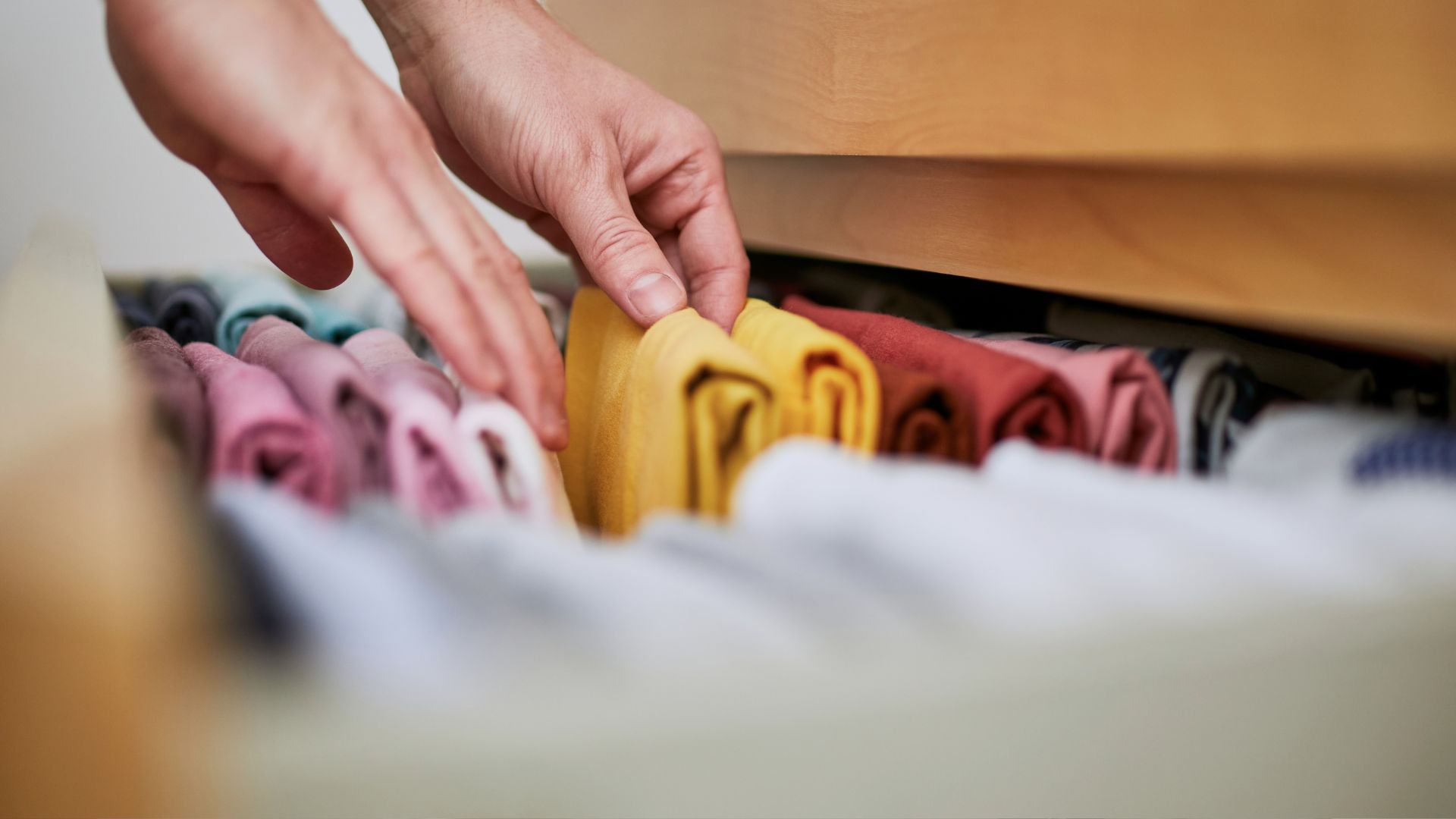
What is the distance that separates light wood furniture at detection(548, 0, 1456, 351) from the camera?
35 centimetres

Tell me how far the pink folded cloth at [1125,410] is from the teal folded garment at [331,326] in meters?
0.51

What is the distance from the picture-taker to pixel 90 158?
1325 millimetres

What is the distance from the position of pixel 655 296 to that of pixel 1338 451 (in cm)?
31

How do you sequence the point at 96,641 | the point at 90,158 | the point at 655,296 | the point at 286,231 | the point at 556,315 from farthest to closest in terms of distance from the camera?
the point at 90,158 → the point at 556,315 → the point at 286,231 → the point at 655,296 → the point at 96,641

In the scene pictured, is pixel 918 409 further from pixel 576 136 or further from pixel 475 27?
pixel 475 27

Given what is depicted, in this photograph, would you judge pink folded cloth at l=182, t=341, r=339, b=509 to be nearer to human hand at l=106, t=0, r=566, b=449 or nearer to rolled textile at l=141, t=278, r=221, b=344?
human hand at l=106, t=0, r=566, b=449

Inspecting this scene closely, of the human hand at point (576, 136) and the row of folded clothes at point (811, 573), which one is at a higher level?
the human hand at point (576, 136)

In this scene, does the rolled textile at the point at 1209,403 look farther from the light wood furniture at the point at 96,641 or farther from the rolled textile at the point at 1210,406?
the light wood furniture at the point at 96,641

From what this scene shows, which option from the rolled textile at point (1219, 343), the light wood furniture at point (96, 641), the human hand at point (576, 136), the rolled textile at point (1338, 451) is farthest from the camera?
the human hand at point (576, 136)

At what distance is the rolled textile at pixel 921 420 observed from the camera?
41cm

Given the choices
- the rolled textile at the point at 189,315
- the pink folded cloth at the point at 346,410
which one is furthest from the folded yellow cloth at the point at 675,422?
the rolled textile at the point at 189,315

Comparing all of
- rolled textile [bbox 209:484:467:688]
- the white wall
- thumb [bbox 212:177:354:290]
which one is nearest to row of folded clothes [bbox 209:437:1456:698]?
rolled textile [bbox 209:484:467:688]

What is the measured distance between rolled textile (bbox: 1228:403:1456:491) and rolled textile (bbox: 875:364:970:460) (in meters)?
0.11

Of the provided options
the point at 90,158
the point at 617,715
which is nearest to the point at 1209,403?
the point at 617,715
